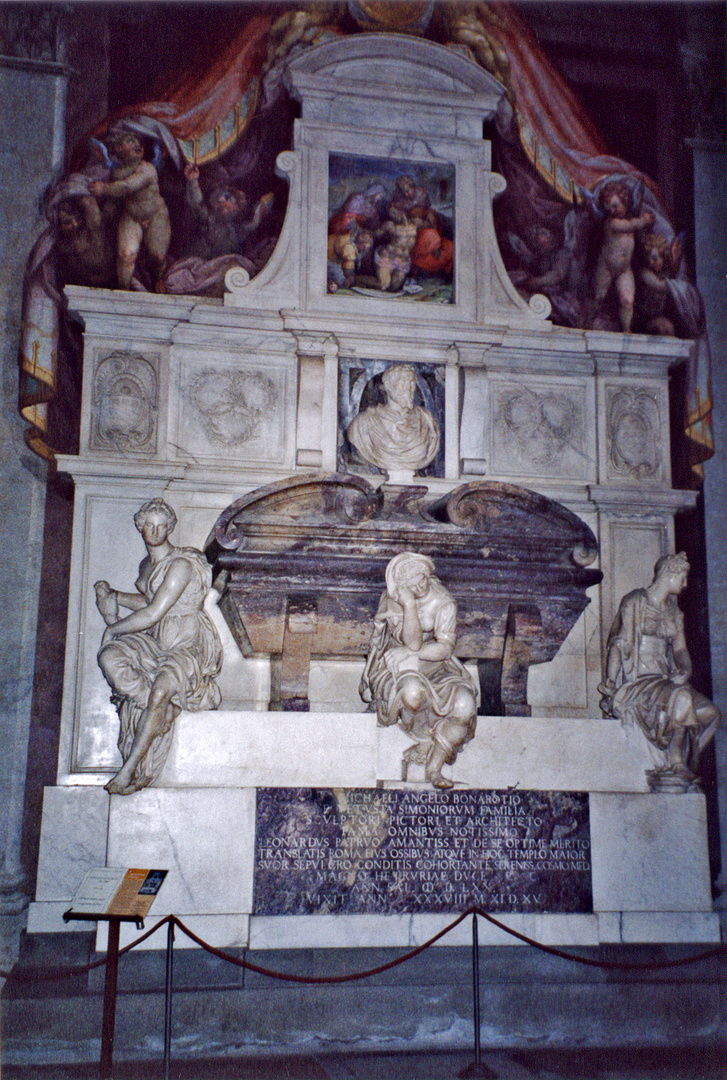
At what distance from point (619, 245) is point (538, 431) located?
1.83 meters

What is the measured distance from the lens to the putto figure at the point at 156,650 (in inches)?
244

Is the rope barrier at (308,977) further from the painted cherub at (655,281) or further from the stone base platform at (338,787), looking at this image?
the painted cherub at (655,281)

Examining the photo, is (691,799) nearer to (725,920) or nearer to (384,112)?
(725,920)

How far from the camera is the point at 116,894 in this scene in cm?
458

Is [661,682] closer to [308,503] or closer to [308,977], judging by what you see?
[308,503]

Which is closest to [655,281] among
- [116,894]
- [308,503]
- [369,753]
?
[308,503]

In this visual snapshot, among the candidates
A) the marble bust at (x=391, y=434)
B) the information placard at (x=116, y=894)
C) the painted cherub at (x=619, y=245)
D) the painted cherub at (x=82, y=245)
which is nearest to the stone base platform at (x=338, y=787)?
the information placard at (x=116, y=894)

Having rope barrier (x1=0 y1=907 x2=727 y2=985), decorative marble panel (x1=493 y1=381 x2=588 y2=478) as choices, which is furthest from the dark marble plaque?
decorative marble panel (x1=493 y1=381 x2=588 y2=478)

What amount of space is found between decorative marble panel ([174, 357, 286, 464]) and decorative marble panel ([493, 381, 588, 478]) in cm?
177

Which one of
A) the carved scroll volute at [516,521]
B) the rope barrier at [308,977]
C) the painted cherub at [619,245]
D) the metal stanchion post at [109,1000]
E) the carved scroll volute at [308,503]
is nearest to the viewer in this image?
the metal stanchion post at [109,1000]

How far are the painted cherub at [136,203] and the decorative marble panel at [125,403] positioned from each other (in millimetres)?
644

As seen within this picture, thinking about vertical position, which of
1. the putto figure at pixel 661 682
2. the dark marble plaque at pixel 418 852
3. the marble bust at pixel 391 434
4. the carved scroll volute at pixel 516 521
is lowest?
the dark marble plaque at pixel 418 852

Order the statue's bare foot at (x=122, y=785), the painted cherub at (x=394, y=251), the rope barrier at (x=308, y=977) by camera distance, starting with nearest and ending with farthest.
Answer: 1. the rope barrier at (x=308, y=977)
2. the statue's bare foot at (x=122, y=785)
3. the painted cherub at (x=394, y=251)

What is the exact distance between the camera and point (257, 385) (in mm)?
8320
